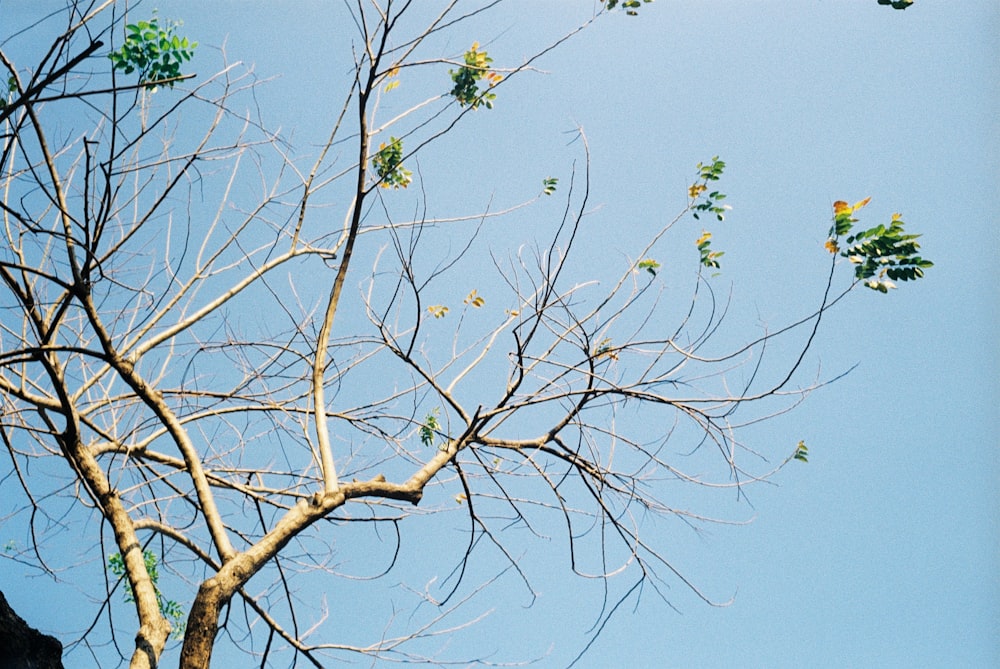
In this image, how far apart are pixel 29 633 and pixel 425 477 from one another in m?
1.36

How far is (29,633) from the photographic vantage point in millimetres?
2365

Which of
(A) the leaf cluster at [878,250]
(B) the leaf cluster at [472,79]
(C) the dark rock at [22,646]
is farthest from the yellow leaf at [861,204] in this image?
(C) the dark rock at [22,646]

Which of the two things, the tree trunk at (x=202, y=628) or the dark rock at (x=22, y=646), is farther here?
the dark rock at (x=22, y=646)

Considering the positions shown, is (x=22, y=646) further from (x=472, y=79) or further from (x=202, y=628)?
(x=472, y=79)

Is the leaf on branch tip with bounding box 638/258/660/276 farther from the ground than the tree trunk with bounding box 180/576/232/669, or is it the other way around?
the leaf on branch tip with bounding box 638/258/660/276

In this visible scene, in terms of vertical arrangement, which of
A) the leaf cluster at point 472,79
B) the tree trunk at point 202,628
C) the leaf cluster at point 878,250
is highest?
the leaf cluster at point 472,79

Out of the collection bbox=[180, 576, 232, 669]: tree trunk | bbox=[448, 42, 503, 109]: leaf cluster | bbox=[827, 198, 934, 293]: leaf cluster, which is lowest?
bbox=[180, 576, 232, 669]: tree trunk

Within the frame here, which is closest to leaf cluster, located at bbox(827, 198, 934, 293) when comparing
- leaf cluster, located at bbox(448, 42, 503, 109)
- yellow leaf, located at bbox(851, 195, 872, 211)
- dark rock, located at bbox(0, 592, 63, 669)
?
yellow leaf, located at bbox(851, 195, 872, 211)

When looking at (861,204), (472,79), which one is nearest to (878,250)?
(861,204)

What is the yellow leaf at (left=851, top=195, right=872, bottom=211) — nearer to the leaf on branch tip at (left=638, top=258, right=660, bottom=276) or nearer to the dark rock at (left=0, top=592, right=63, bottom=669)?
the leaf on branch tip at (left=638, top=258, right=660, bottom=276)

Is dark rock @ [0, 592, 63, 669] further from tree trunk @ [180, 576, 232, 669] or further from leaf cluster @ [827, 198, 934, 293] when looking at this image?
leaf cluster @ [827, 198, 934, 293]

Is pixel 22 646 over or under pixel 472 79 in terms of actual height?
under

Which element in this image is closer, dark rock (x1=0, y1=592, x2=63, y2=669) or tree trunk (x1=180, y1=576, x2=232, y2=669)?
tree trunk (x1=180, y1=576, x2=232, y2=669)

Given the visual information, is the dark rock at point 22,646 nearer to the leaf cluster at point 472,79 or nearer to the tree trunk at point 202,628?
the tree trunk at point 202,628
